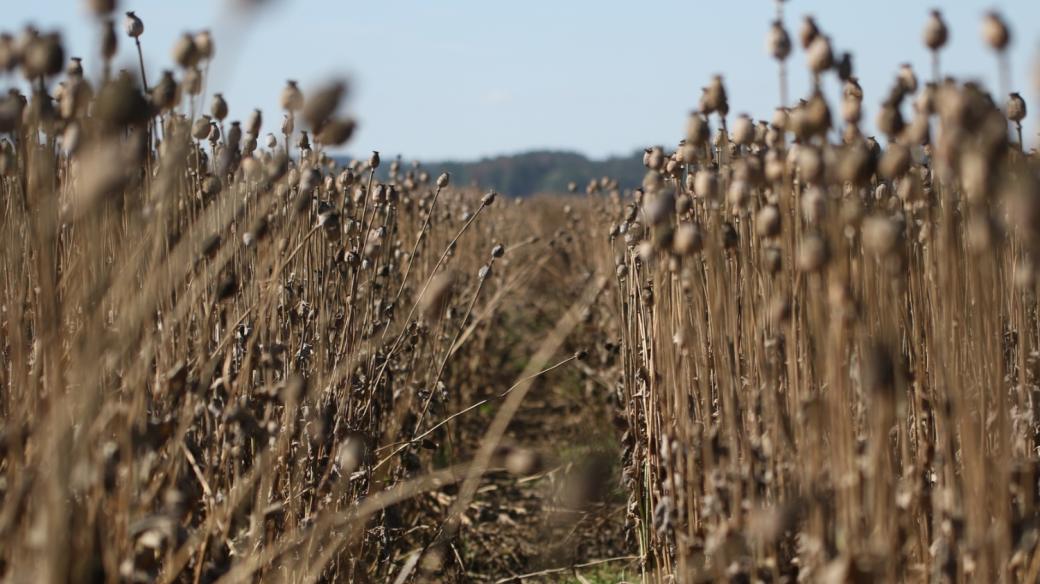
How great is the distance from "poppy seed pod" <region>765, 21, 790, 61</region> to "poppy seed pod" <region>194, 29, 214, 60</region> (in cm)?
88

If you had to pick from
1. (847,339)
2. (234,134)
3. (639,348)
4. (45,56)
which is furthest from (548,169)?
(45,56)

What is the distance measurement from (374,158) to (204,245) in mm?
857

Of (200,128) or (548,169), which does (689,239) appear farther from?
(548,169)

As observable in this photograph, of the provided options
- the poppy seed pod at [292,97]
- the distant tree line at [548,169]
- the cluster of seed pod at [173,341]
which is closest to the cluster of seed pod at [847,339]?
the cluster of seed pod at [173,341]

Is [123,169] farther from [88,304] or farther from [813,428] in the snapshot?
[813,428]

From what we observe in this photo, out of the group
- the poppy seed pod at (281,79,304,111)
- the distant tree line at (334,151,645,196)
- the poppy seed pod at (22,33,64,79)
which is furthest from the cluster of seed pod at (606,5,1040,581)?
the distant tree line at (334,151,645,196)

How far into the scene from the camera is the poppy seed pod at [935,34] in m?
1.60

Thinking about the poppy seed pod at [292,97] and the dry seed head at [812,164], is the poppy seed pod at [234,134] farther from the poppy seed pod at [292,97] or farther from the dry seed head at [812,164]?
the dry seed head at [812,164]

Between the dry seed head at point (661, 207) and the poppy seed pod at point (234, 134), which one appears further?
the poppy seed pod at point (234, 134)

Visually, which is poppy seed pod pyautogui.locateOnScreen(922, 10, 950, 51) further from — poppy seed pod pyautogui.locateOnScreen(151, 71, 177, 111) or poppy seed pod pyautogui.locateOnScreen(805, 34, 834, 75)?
poppy seed pod pyautogui.locateOnScreen(151, 71, 177, 111)

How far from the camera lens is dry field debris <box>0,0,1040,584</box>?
4.46ft

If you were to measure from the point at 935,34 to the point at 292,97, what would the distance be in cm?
108

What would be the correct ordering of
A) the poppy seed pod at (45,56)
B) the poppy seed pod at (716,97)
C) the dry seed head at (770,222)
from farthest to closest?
the poppy seed pod at (716,97), the dry seed head at (770,222), the poppy seed pod at (45,56)

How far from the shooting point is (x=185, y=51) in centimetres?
168
